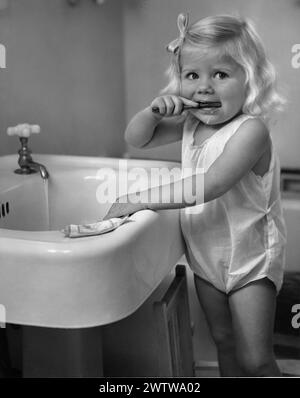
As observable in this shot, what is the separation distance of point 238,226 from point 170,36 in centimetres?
62

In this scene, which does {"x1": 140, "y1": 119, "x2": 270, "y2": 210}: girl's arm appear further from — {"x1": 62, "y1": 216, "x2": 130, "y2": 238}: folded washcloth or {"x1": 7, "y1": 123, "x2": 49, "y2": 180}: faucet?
{"x1": 7, "y1": 123, "x2": 49, "y2": 180}: faucet

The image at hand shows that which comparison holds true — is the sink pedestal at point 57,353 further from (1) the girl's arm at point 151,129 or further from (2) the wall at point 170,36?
(2) the wall at point 170,36

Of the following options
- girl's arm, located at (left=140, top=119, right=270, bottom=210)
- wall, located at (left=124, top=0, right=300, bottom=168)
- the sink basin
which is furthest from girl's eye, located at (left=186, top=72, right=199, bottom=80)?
wall, located at (left=124, top=0, right=300, bottom=168)

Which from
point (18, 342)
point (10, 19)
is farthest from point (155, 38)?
point (18, 342)

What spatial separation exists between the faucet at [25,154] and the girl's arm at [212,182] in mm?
200

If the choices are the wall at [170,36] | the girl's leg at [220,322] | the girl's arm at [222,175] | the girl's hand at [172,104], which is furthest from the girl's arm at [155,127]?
the wall at [170,36]

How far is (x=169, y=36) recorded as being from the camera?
1.17 m

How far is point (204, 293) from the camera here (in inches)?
31.5

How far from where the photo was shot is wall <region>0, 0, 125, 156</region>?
875mm

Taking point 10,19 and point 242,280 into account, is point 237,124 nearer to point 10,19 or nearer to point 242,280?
point 242,280

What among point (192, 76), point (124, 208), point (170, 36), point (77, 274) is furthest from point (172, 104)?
point (170, 36)

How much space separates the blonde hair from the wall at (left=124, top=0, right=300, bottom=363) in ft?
1.36

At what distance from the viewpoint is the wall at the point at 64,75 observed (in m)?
0.87
